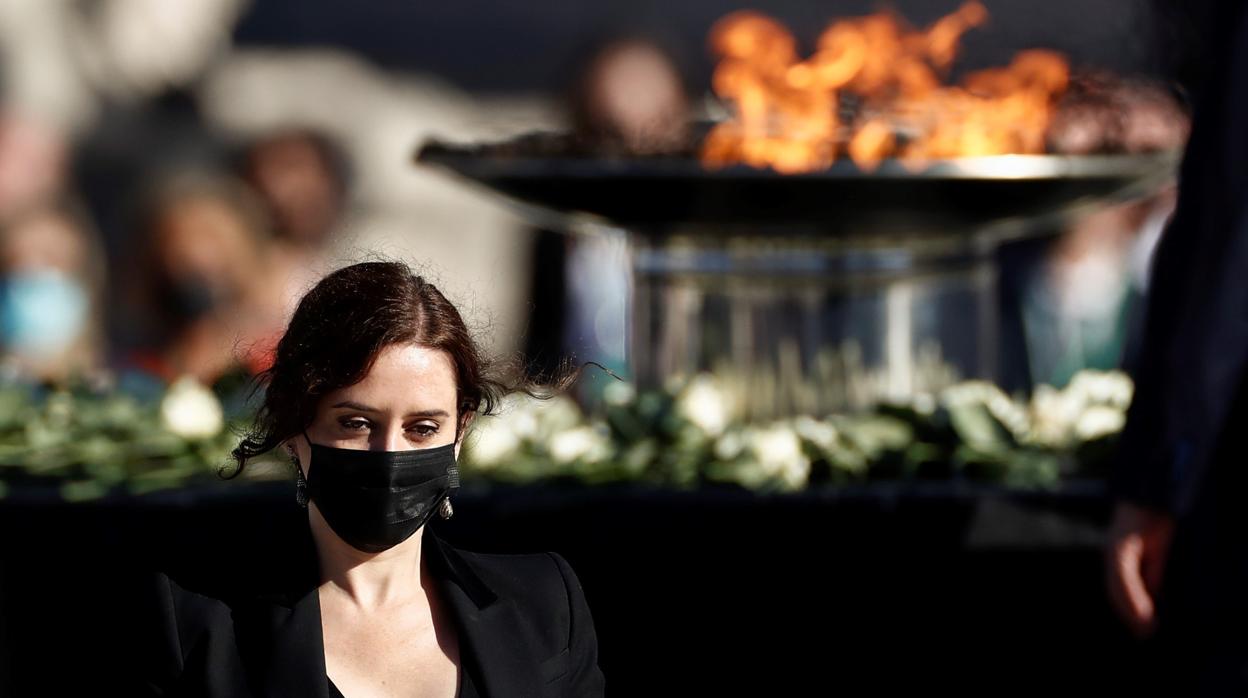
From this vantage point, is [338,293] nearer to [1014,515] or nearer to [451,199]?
[1014,515]

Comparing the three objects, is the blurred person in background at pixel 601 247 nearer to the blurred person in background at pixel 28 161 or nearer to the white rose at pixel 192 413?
the blurred person in background at pixel 28 161

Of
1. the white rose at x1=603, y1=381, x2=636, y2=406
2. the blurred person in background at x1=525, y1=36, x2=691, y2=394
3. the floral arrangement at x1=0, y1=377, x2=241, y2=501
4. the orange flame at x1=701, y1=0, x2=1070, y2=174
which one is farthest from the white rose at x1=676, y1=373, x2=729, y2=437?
the blurred person in background at x1=525, y1=36, x2=691, y2=394

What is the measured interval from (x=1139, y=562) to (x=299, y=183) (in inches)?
214

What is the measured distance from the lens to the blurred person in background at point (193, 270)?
641cm

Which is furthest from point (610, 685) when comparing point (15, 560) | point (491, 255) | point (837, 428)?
point (491, 255)

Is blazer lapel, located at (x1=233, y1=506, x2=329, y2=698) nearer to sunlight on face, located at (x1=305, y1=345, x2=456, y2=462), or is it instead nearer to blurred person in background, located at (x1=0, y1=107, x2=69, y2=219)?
sunlight on face, located at (x1=305, y1=345, x2=456, y2=462)

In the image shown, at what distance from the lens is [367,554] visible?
1217mm

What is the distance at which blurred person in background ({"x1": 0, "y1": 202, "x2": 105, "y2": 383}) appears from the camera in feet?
20.1

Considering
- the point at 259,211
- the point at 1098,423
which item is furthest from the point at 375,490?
the point at 259,211

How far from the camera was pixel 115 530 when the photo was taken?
96.0 inches

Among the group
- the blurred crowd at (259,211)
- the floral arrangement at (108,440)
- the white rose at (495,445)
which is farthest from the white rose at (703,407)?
the blurred crowd at (259,211)

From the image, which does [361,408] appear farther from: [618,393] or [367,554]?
[618,393]

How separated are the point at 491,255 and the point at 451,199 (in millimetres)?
382

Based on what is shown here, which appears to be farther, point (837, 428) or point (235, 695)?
point (837, 428)
